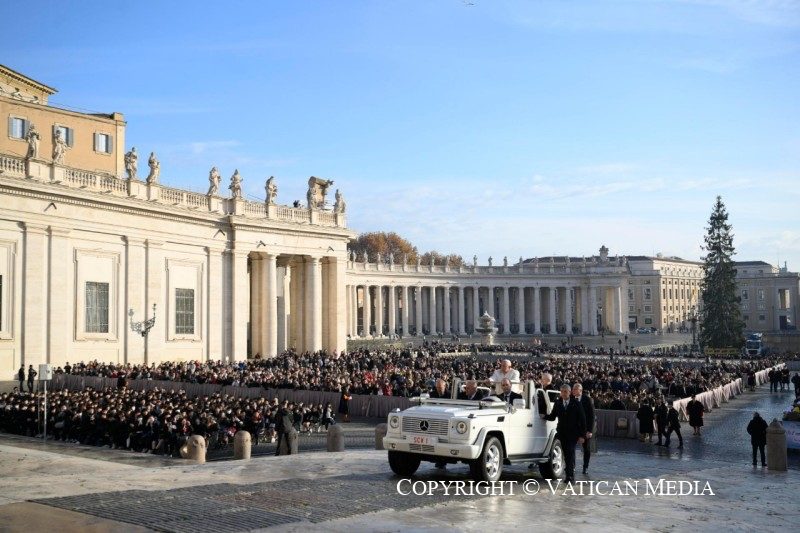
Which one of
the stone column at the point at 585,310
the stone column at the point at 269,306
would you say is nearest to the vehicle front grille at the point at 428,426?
the stone column at the point at 269,306

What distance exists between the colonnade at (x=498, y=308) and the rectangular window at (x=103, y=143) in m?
50.9

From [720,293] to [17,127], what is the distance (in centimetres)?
6369

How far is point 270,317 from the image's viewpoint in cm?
5178

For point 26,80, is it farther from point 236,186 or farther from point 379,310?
point 379,310

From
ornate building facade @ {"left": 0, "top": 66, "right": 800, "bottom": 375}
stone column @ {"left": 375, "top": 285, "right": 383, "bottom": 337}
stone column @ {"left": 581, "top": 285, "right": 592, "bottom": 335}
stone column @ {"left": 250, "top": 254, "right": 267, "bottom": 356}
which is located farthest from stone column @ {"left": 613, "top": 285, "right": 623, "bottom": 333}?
stone column @ {"left": 250, "top": 254, "right": 267, "bottom": 356}

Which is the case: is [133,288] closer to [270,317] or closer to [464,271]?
[270,317]

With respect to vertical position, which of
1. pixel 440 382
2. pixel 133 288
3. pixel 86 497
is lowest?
pixel 86 497

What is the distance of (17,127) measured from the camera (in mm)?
43938

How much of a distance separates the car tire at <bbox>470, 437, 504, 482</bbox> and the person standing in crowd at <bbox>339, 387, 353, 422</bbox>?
16997 mm

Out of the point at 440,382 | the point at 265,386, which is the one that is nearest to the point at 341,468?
the point at 440,382

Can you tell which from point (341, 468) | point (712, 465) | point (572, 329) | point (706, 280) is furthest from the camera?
point (572, 329)

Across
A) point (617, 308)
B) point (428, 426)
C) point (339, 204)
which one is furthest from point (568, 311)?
point (428, 426)

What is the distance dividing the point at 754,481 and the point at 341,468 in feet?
29.0

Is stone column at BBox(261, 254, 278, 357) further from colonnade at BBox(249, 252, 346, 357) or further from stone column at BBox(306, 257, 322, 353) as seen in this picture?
stone column at BBox(306, 257, 322, 353)
